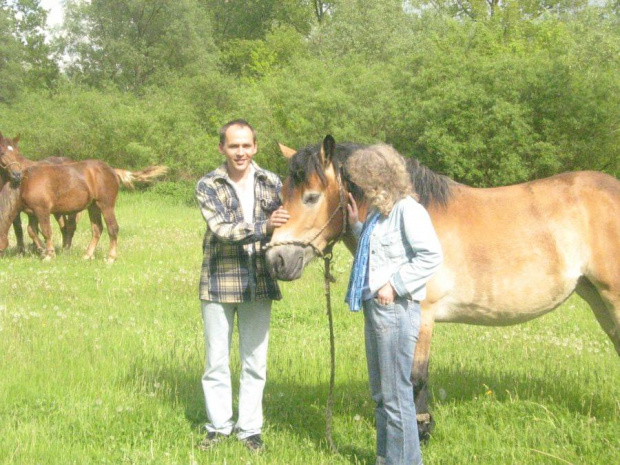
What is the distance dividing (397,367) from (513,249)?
4.66 feet

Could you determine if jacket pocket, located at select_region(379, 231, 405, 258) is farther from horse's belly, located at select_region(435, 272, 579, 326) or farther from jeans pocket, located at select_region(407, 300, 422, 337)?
horse's belly, located at select_region(435, 272, 579, 326)

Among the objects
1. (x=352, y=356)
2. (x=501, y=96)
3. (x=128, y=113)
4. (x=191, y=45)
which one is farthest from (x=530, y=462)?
(x=191, y=45)

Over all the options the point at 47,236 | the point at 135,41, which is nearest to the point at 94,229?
the point at 47,236

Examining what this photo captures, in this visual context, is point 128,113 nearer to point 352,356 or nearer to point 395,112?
point 395,112

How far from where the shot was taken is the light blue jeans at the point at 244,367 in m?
4.04

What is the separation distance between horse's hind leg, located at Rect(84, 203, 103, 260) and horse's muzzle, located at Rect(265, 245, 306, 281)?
927 centimetres

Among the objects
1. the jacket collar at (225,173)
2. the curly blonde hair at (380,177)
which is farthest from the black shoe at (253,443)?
the curly blonde hair at (380,177)

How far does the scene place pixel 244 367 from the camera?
4117 mm

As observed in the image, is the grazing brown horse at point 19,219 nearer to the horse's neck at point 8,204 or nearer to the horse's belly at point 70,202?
the horse's neck at point 8,204

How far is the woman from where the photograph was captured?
127 inches

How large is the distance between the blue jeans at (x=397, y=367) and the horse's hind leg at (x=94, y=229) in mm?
9732

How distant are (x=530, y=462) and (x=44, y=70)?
4965 cm

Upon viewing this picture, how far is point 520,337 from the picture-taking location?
21.9 feet

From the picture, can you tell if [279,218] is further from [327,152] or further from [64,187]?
[64,187]
